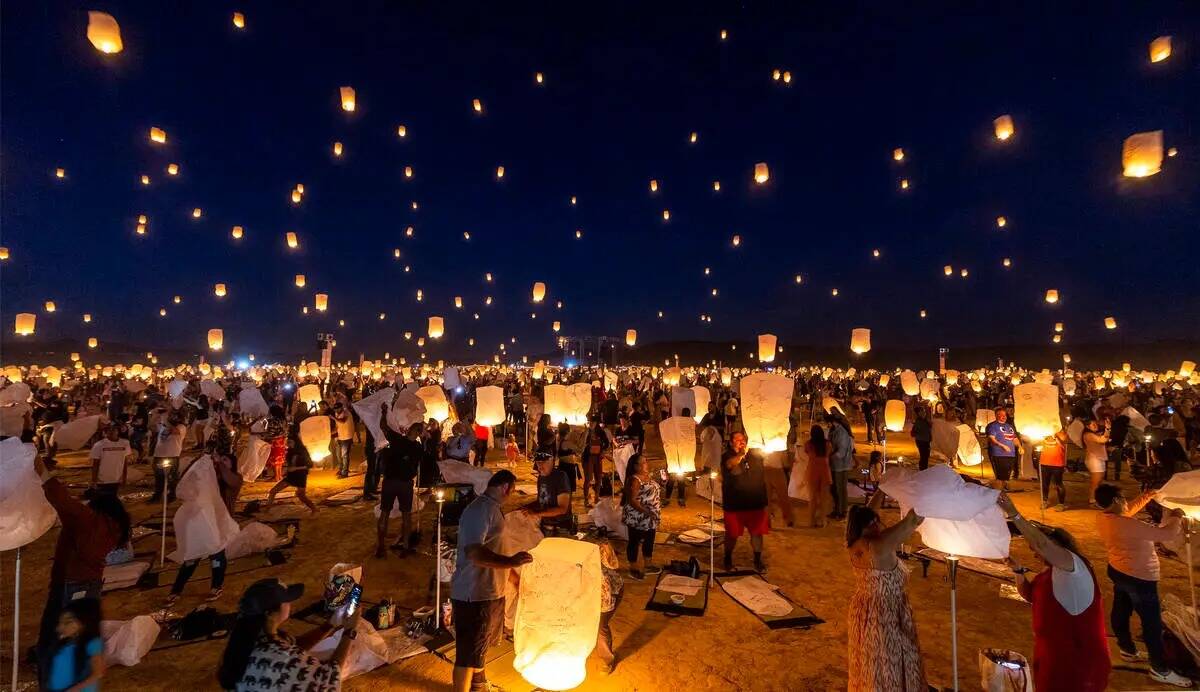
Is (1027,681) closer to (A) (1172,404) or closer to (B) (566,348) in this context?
(A) (1172,404)

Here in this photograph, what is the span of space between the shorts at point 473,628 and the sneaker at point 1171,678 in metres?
5.58

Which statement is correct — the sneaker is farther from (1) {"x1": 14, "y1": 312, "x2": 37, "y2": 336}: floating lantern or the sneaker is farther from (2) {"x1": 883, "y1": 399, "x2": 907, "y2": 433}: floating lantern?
(1) {"x1": 14, "y1": 312, "x2": 37, "y2": 336}: floating lantern

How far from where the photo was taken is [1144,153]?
566cm

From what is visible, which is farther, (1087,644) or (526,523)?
(526,523)

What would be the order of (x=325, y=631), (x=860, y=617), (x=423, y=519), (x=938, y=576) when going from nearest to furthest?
1. (x=325, y=631)
2. (x=860, y=617)
3. (x=938, y=576)
4. (x=423, y=519)

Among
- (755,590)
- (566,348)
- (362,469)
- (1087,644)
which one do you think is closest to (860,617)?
(1087,644)

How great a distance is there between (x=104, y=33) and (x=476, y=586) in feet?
24.4

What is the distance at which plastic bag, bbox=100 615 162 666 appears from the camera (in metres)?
4.60

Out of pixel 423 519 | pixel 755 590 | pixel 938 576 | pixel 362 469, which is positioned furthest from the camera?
pixel 362 469

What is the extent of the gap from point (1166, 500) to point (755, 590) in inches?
148

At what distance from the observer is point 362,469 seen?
13.8m

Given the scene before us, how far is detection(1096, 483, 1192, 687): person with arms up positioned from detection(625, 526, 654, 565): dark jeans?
4300 millimetres

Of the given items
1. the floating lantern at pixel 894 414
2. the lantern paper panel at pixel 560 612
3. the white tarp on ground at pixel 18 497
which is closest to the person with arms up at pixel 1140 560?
the lantern paper panel at pixel 560 612

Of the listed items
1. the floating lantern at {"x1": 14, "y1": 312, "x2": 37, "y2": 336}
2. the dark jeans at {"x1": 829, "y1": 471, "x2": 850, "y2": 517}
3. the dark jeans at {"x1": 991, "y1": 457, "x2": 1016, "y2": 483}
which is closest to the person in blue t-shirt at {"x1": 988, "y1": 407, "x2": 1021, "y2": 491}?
→ the dark jeans at {"x1": 991, "y1": 457, "x2": 1016, "y2": 483}
